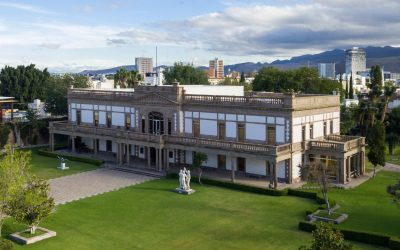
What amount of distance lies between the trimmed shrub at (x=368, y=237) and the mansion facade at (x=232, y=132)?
12292 millimetres

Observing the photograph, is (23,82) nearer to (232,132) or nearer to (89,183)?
(89,183)

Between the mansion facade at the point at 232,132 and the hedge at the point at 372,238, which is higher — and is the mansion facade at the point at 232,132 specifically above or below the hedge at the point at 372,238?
above

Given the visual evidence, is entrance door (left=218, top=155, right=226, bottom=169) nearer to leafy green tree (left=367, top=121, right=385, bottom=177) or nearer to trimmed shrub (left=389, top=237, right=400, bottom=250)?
leafy green tree (left=367, top=121, right=385, bottom=177)

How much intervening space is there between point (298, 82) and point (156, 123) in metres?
38.1

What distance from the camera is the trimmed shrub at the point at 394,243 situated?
25219mm

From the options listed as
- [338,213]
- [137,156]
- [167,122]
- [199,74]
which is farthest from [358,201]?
[199,74]

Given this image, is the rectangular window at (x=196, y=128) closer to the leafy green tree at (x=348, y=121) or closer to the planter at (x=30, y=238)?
the planter at (x=30, y=238)

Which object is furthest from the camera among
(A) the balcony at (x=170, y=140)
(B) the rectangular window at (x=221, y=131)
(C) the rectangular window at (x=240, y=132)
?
(B) the rectangular window at (x=221, y=131)

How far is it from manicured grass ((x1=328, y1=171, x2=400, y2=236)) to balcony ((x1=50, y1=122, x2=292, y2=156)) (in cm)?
645

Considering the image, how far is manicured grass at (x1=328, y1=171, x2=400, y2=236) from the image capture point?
2916cm

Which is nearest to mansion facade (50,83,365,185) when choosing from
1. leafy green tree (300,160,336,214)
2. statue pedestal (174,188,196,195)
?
statue pedestal (174,188,196,195)

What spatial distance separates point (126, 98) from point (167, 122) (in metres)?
7.62

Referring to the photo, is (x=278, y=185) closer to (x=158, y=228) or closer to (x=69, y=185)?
(x=158, y=228)

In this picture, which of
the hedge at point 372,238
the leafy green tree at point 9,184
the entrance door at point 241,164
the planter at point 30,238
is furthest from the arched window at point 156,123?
the hedge at point 372,238
